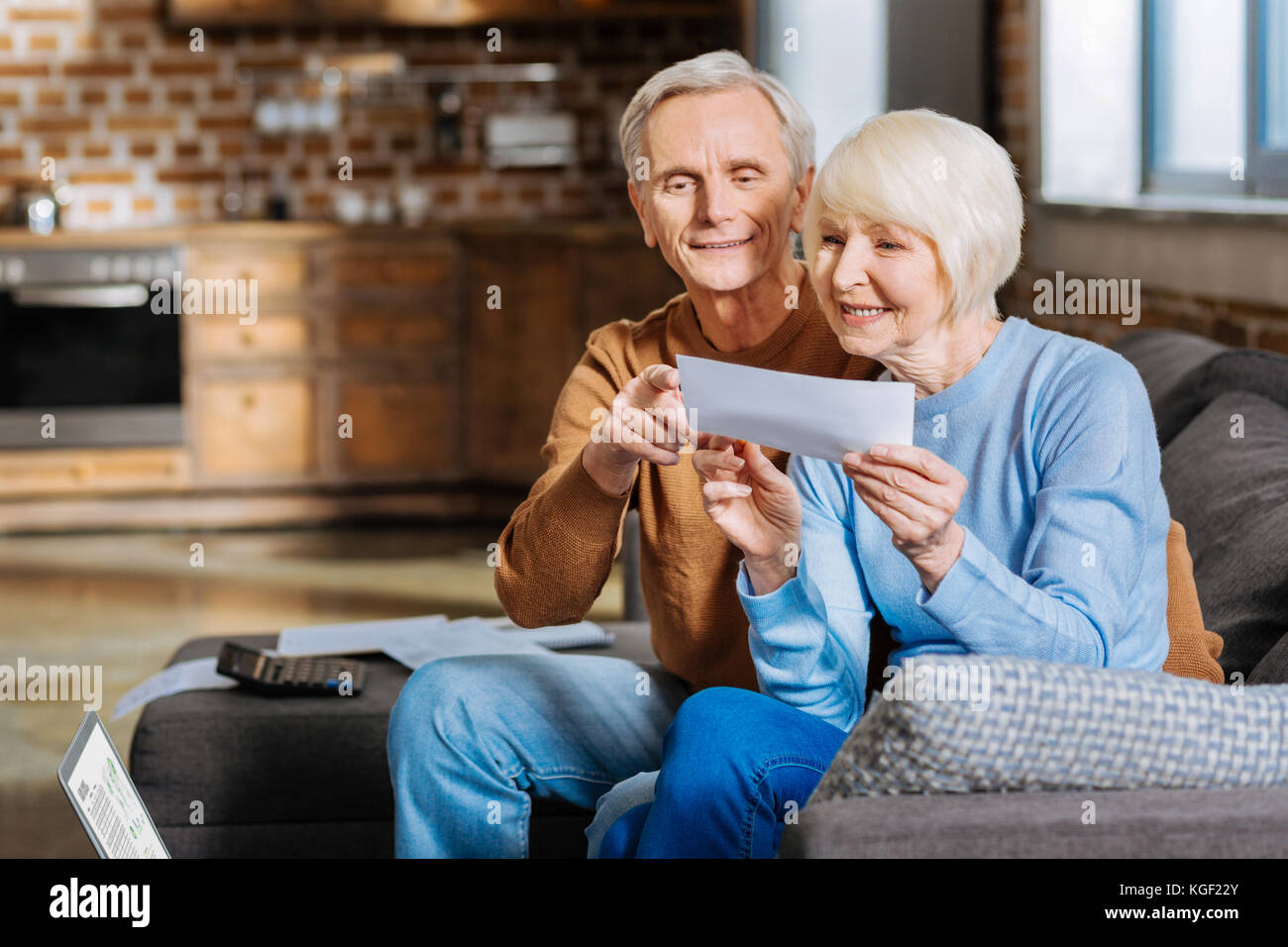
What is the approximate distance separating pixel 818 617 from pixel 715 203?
456mm

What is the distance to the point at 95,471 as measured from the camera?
5.21 meters

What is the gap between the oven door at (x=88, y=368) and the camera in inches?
202

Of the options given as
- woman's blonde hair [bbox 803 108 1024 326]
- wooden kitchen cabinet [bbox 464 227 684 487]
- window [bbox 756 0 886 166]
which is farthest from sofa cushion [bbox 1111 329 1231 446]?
wooden kitchen cabinet [bbox 464 227 684 487]

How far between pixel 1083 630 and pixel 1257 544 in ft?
1.71

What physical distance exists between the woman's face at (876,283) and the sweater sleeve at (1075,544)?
0.45 ft

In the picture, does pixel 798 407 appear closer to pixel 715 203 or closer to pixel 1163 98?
pixel 715 203

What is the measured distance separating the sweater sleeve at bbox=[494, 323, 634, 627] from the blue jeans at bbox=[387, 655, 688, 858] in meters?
0.07

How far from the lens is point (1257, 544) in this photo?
1627 millimetres

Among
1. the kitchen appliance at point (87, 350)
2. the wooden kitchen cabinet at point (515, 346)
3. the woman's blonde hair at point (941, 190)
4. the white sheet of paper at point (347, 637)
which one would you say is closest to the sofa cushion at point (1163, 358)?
the woman's blonde hair at point (941, 190)

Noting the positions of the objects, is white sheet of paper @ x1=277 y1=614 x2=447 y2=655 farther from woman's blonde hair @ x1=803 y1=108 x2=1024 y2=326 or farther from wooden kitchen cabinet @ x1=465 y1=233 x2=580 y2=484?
wooden kitchen cabinet @ x1=465 y1=233 x2=580 y2=484

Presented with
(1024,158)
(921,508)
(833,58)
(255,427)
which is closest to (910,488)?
(921,508)

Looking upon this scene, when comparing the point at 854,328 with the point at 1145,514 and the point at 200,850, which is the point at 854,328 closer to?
the point at 1145,514

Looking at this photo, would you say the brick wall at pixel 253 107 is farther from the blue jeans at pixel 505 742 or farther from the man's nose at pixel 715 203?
the blue jeans at pixel 505 742
